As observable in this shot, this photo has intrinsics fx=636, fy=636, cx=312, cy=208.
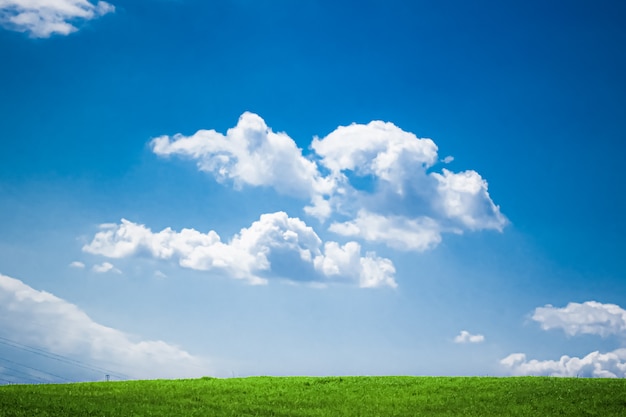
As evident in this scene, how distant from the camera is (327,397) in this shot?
50.7 meters

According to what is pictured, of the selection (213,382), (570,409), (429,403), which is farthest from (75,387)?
(570,409)

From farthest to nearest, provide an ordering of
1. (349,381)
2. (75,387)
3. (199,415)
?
(349,381) < (75,387) < (199,415)

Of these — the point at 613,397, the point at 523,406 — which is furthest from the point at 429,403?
the point at 613,397

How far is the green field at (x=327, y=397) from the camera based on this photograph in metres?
43.9

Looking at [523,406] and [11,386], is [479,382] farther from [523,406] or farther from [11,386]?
[11,386]

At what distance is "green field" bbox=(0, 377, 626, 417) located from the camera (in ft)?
144

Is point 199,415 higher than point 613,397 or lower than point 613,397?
lower

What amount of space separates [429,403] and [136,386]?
81.2ft

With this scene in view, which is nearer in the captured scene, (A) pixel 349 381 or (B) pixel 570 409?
(B) pixel 570 409

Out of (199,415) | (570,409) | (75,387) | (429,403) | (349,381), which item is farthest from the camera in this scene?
(349,381)

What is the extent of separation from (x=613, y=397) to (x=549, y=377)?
29.7 ft

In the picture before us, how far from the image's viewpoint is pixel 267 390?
53938mm

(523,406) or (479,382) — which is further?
(479,382)

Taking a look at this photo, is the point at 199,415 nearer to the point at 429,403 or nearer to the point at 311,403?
the point at 311,403
